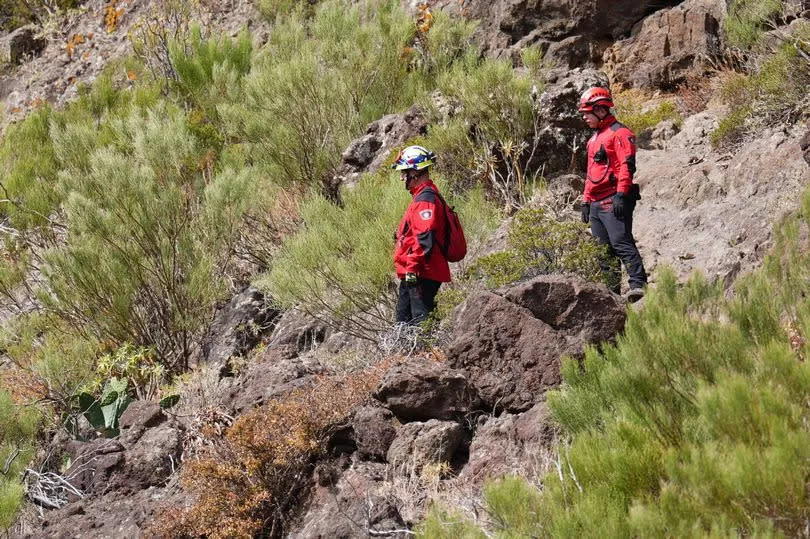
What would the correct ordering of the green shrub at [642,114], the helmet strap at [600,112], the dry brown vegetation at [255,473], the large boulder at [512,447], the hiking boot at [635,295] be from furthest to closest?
the green shrub at [642,114]
the helmet strap at [600,112]
the hiking boot at [635,295]
the dry brown vegetation at [255,473]
the large boulder at [512,447]

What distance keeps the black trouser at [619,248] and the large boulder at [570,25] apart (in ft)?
20.8

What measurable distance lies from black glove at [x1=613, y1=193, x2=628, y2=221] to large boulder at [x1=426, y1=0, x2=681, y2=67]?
6.47 m

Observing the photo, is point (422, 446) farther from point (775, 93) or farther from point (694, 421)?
point (775, 93)

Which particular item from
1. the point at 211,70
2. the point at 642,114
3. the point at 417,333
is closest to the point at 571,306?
the point at 417,333

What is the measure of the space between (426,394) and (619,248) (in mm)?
2271

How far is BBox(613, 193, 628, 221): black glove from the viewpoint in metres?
6.46

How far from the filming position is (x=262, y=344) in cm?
888

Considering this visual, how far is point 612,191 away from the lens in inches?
266

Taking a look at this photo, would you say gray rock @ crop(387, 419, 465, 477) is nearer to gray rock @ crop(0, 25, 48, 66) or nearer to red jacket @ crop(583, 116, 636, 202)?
red jacket @ crop(583, 116, 636, 202)

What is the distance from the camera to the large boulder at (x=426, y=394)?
5102mm

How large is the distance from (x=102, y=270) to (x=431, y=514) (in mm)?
6039

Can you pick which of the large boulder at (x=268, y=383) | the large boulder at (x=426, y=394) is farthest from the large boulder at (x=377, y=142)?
the large boulder at (x=426, y=394)

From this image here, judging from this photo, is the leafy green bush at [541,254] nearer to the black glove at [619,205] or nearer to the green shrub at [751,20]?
the black glove at [619,205]

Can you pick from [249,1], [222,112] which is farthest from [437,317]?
[249,1]
